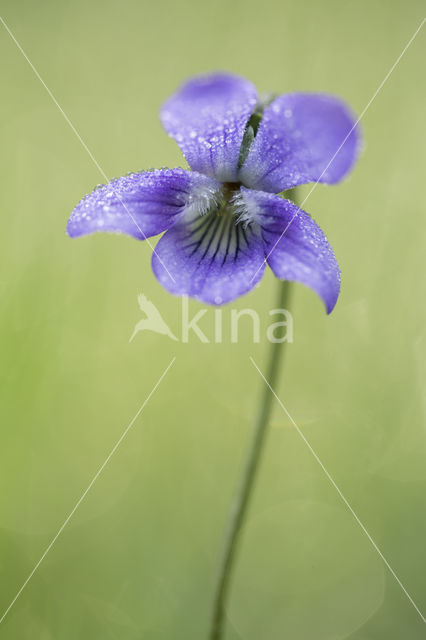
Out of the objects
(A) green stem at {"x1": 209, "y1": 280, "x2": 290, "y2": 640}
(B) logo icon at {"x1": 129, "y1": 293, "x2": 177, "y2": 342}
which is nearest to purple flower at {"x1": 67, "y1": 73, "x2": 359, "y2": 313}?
(A) green stem at {"x1": 209, "y1": 280, "x2": 290, "y2": 640}

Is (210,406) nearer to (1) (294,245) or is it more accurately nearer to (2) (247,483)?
(2) (247,483)

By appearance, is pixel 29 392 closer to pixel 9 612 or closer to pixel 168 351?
pixel 168 351

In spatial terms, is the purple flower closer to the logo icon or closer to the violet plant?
the violet plant

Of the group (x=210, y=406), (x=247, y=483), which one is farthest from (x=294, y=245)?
(x=210, y=406)

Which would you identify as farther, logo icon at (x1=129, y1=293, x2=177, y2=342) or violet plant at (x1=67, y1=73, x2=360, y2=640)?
logo icon at (x1=129, y1=293, x2=177, y2=342)

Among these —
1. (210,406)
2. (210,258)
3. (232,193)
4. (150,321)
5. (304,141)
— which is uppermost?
(304,141)

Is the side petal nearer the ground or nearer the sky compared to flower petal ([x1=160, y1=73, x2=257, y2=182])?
nearer the ground

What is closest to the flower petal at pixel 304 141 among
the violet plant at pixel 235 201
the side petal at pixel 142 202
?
the violet plant at pixel 235 201
